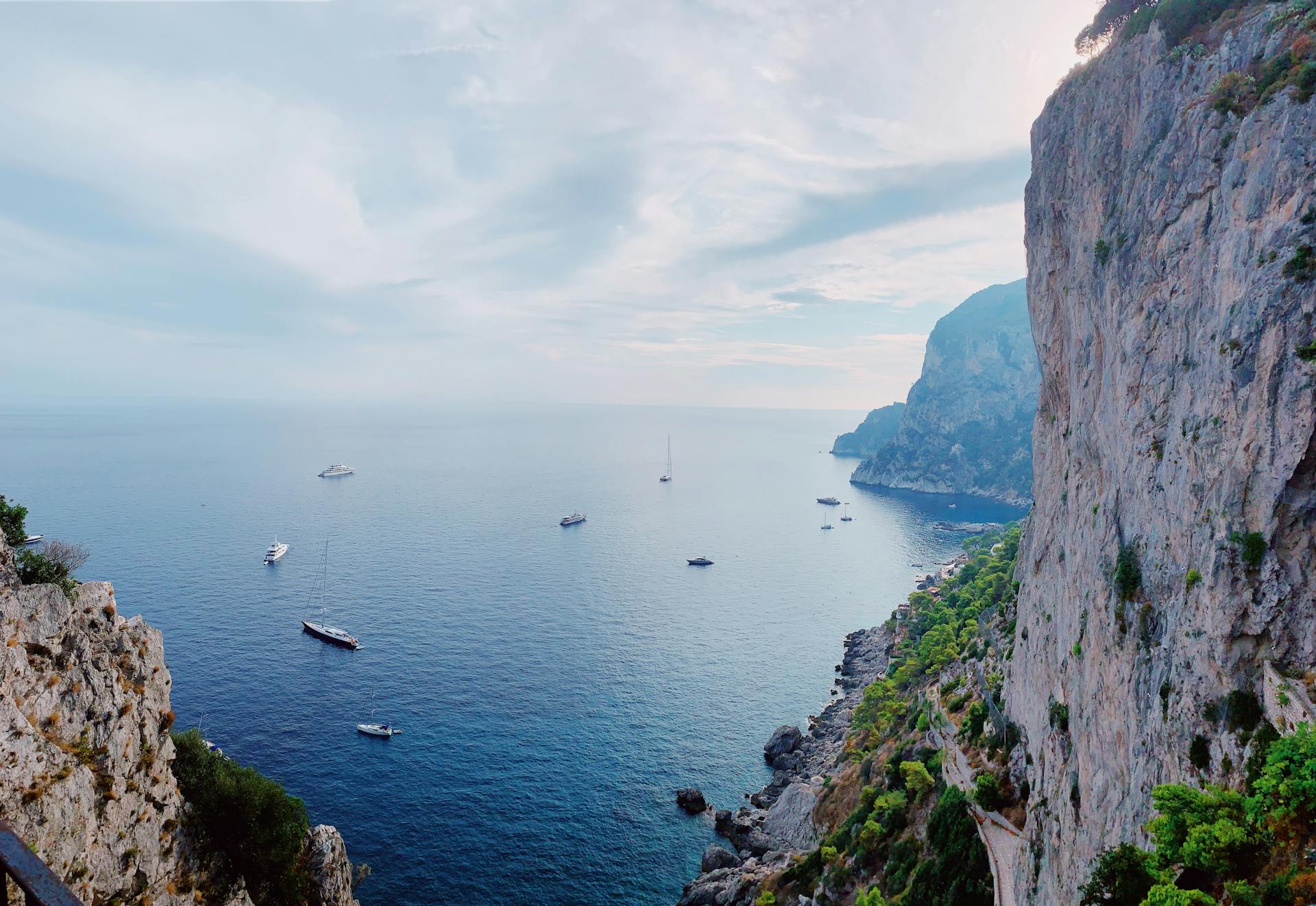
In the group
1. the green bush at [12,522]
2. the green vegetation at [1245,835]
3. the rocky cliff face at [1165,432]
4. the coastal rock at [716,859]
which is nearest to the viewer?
the green vegetation at [1245,835]

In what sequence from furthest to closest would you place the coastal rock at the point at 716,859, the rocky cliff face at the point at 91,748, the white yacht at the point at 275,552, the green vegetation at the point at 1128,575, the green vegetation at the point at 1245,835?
the white yacht at the point at 275,552 → the coastal rock at the point at 716,859 → the rocky cliff face at the point at 91,748 → the green vegetation at the point at 1128,575 → the green vegetation at the point at 1245,835

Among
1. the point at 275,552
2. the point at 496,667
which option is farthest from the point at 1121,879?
the point at 275,552

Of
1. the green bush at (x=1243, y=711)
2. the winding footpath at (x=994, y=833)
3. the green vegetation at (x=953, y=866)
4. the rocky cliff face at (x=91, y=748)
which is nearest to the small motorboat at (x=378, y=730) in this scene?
the rocky cliff face at (x=91, y=748)

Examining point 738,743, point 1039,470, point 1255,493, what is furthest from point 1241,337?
point 738,743

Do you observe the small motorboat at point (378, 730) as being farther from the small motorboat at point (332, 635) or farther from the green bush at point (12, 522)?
the green bush at point (12, 522)

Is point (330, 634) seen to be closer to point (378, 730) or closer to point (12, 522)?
point (378, 730)

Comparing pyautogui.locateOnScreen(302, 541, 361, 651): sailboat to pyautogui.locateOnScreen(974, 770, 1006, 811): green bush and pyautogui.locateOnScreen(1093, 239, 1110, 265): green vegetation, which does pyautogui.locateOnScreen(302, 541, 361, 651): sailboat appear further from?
pyautogui.locateOnScreen(1093, 239, 1110, 265): green vegetation

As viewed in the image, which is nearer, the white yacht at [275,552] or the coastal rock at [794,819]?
the coastal rock at [794,819]

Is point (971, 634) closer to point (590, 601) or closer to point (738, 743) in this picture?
point (738, 743)
